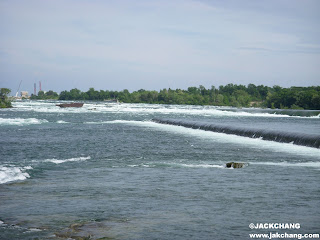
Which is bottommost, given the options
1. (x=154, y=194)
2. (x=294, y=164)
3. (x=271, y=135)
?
(x=154, y=194)

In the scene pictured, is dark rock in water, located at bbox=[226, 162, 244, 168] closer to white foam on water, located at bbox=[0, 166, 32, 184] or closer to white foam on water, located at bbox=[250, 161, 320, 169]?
white foam on water, located at bbox=[250, 161, 320, 169]

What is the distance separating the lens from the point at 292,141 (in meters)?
35.0

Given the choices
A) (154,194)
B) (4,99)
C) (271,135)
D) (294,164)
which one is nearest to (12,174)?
(154,194)

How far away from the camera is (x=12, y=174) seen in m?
20.6

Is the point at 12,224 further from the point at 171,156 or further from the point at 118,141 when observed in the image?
the point at 118,141

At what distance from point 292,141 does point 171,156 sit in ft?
36.4

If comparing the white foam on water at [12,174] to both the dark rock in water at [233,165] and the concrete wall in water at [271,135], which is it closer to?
the dark rock in water at [233,165]

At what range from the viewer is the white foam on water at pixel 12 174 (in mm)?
19516

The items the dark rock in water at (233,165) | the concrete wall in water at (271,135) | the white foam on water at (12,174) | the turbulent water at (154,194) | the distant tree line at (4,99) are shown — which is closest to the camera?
the turbulent water at (154,194)

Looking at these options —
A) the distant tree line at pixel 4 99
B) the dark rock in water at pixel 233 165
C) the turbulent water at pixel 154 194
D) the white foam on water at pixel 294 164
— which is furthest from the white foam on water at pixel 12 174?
the distant tree line at pixel 4 99

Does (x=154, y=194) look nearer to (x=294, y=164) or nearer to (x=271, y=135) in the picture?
(x=294, y=164)

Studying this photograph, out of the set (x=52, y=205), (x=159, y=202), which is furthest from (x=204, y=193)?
(x=52, y=205)

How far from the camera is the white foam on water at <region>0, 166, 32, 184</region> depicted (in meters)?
19.5

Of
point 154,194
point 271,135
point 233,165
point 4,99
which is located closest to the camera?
point 154,194
